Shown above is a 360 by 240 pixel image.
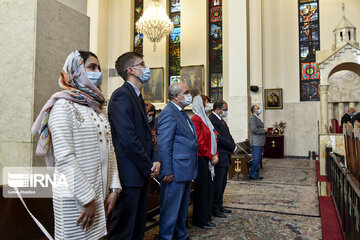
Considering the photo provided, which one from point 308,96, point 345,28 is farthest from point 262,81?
point 345,28

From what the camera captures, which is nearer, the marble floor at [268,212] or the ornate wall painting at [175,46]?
the marble floor at [268,212]

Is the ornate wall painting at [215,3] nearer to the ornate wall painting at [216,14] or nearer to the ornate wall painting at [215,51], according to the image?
the ornate wall painting at [215,51]

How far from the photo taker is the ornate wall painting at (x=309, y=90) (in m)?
11.5

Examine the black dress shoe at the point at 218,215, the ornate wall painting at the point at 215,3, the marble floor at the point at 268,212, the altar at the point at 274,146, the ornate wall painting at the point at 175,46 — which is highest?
the ornate wall painting at the point at 215,3

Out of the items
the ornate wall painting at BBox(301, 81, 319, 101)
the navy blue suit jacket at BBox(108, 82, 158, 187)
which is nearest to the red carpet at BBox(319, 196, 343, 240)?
the navy blue suit jacket at BBox(108, 82, 158, 187)

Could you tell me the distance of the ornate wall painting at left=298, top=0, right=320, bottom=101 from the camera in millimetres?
11562

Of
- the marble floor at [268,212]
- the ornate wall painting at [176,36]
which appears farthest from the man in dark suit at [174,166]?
the ornate wall painting at [176,36]

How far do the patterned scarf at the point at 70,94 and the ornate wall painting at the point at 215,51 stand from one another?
11292 mm

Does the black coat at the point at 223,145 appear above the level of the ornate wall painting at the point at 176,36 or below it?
below

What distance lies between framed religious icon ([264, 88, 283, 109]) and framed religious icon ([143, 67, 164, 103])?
15.7 feet

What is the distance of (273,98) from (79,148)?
1136 cm

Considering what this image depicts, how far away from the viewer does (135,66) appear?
2.12 meters

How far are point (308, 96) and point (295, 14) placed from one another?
3.57 meters

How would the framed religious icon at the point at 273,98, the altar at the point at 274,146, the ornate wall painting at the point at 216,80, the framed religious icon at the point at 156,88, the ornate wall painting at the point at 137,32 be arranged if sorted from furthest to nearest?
the ornate wall painting at the point at 137,32 < the framed religious icon at the point at 156,88 < the ornate wall painting at the point at 216,80 < the framed religious icon at the point at 273,98 < the altar at the point at 274,146
